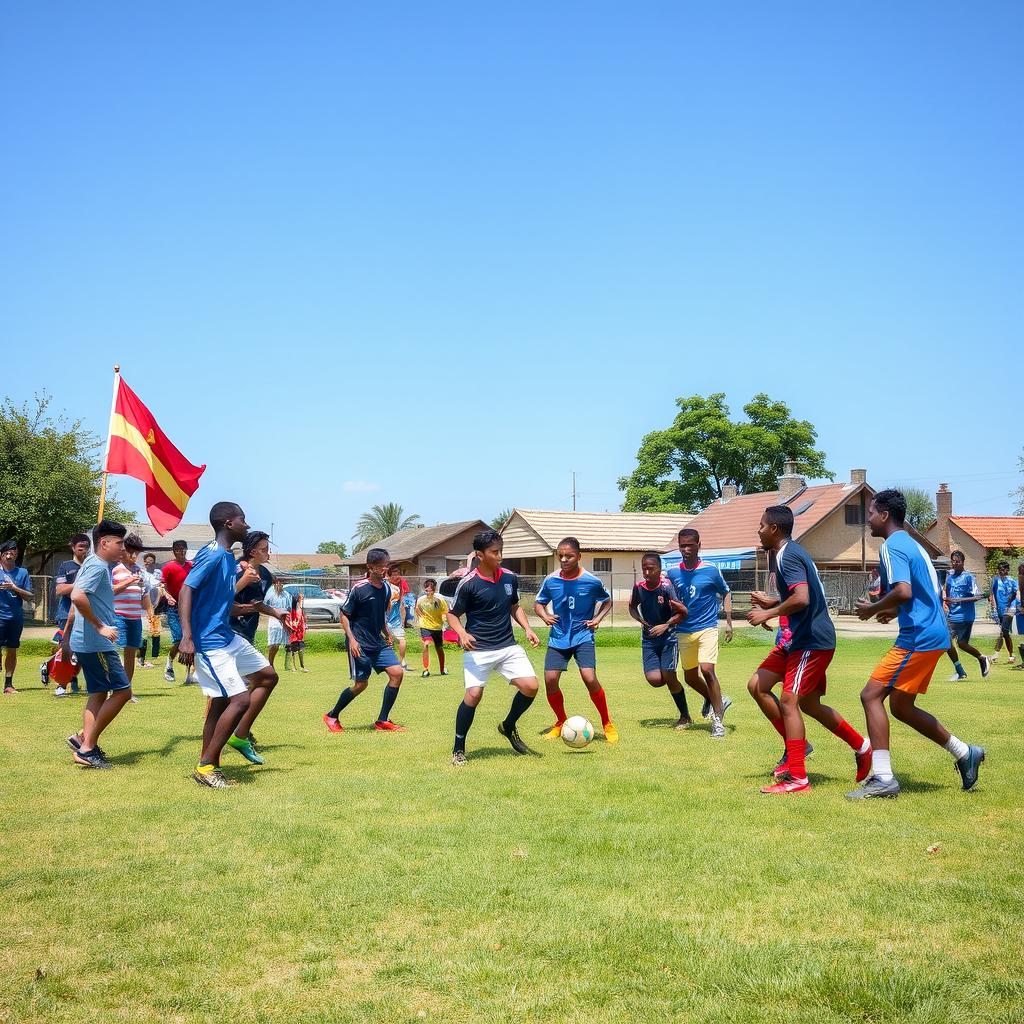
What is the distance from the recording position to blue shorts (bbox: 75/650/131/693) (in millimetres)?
9000

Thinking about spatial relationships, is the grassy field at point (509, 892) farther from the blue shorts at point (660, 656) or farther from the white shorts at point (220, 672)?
the blue shorts at point (660, 656)

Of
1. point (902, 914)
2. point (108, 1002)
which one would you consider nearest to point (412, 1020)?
point (108, 1002)

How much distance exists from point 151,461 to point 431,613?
22.0 feet

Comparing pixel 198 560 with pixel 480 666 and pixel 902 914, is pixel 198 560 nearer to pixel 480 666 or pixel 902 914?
pixel 480 666

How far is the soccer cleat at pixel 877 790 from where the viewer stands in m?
7.19

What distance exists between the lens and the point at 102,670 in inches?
356

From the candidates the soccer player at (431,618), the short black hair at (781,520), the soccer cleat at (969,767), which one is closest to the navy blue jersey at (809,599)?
the short black hair at (781,520)

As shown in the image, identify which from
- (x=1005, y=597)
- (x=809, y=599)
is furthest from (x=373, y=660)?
(x=1005, y=597)

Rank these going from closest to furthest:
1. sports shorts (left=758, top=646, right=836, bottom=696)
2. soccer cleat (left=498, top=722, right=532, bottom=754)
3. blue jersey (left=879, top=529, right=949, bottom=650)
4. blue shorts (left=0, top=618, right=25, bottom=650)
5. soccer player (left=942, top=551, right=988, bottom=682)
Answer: blue jersey (left=879, top=529, right=949, bottom=650)
sports shorts (left=758, top=646, right=836, bottom=696)
soccer cleat (left=498, top=722, right=532, bottom=754)
blue shorts (left=0, top=618, right=25, bottom=650)
soccer player (left=942, top=551, right=988, bottom=682)

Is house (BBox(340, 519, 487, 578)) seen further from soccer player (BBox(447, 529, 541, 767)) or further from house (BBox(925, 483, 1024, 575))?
soccer player (BBox(447, 529, 541, 767))

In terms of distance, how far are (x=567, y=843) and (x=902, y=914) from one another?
2.05m

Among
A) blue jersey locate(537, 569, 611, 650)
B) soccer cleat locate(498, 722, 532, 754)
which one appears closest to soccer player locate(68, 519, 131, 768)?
soccer cleat locate(498, 722, 532, 754)

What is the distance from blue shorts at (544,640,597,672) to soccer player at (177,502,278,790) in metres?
3.44

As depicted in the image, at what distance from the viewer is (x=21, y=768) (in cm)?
870
